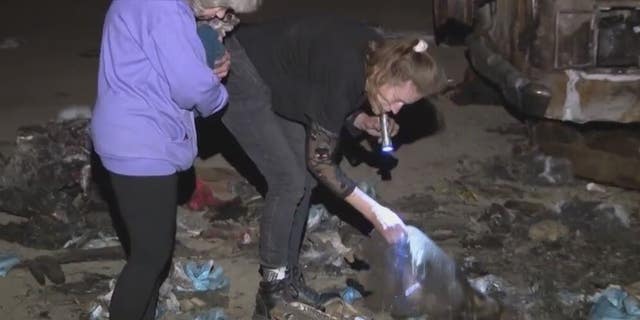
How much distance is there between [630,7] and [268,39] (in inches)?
107

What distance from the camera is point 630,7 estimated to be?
6.16 metres

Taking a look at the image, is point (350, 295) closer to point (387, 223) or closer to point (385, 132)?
point (387, 223)

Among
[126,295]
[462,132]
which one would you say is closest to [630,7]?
[462,132]

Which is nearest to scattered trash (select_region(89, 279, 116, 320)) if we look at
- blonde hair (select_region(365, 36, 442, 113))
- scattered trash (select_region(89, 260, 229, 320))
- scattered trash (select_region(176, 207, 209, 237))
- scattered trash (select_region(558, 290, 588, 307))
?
scattered trash (select_region(89, 260, 229, 320))

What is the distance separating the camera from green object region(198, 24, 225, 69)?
3.90m

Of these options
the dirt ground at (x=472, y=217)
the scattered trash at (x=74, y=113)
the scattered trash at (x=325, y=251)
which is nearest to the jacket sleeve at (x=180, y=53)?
the dirt ground at (x=472, y=217)

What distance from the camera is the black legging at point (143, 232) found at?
382 cm

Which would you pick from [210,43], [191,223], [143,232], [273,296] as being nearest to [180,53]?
[210,43]

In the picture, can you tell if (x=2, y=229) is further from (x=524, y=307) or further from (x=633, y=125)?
(x=633, y=125)

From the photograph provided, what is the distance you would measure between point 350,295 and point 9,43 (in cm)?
683

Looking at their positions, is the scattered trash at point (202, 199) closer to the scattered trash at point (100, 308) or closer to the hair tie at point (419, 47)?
the scattered trash at point (100, 308)

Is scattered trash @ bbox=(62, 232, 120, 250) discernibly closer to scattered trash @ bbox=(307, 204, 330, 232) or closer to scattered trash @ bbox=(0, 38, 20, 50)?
scattered trash @ bbox=(307, 204, 330, 232)

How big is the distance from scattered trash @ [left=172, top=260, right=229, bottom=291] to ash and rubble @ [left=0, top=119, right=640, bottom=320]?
0.20 feet

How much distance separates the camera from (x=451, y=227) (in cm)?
599
